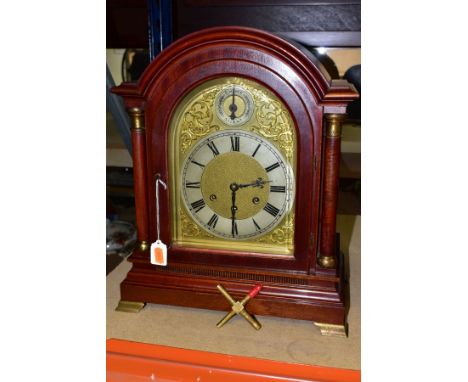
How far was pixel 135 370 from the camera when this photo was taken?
81 centimetres

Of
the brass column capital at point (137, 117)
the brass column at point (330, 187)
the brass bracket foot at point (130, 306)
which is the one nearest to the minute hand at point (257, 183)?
the brass column at point (330, 187)

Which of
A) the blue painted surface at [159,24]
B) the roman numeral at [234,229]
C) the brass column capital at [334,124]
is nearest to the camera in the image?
the brass column capital at [334,124]

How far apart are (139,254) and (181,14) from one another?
87 centimetres

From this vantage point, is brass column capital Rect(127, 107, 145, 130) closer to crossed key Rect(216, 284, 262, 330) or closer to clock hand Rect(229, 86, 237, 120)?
clock hand Rect(229, 86, 237, 120)

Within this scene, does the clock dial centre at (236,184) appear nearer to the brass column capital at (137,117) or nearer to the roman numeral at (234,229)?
the roman numeral at (234,229)

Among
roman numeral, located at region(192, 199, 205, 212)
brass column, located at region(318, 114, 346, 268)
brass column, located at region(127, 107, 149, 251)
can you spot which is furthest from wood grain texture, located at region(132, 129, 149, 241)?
brass column, located at region(318, 114, 346, 268)

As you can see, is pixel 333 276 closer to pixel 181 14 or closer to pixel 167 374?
pixel 167 374

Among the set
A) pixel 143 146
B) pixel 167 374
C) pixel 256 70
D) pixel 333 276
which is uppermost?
pixel 256 70

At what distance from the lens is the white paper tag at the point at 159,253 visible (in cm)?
96

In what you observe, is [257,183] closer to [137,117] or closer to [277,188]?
[277,188]

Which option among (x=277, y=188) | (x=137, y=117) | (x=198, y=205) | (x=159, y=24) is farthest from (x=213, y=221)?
(x=159, y=24)

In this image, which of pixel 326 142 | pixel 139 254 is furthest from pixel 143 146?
pixel 326 142

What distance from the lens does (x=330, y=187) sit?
0.88 metres

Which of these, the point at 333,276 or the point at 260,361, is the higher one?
the point at 333,276
